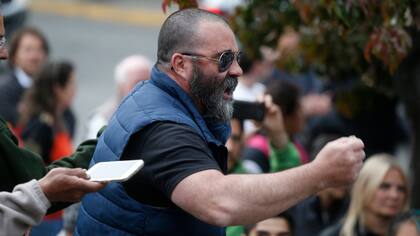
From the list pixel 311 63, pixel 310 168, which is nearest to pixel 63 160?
pixel 310 168

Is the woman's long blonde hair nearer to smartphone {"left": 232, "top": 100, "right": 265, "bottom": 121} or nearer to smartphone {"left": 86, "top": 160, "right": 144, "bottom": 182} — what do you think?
smartphone {"left": 232, "top": 100, "right": 265, "bottom": 121}

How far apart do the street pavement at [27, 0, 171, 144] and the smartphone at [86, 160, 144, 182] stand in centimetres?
1036

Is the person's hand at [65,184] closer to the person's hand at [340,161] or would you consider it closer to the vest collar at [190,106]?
the vest collar at [190,106]

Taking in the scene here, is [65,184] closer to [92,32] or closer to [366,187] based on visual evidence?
[366,187]

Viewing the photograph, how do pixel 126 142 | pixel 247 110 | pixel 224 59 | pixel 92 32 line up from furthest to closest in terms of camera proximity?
pixel 92 32 → pixel 247 110 → pixel 224 59 → pixel 126 142

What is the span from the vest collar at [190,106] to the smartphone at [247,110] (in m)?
1.27

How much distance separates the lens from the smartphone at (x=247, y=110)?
576 cm

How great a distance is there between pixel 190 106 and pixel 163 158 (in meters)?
0.37

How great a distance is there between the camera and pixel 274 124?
6.25m

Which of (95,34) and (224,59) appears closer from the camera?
(224,59)

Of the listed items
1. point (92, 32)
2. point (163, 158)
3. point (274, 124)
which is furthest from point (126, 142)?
point (92, 32)

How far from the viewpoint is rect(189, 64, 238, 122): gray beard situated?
436 centimetres

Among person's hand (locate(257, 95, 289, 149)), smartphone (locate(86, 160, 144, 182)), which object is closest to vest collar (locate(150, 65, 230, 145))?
smartphone (locate(86, 160, 144, 182))

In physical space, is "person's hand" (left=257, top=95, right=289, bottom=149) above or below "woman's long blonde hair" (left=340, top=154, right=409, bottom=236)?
above
